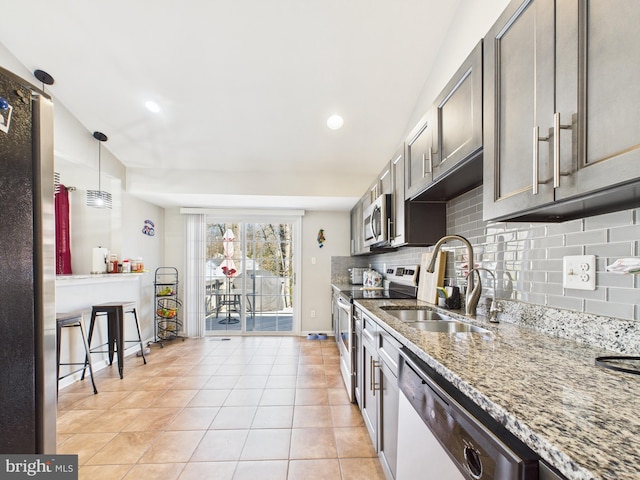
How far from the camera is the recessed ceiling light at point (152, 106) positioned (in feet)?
9.58

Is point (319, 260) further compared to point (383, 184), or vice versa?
point (319, 260)

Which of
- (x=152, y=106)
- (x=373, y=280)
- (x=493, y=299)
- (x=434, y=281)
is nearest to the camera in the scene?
(x=493, y=299)

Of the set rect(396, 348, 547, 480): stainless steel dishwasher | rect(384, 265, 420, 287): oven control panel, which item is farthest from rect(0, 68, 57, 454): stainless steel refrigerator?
rect(384, 265, 420, 287): oven control panel

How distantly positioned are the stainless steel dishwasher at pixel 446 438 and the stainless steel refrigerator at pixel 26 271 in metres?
1.09

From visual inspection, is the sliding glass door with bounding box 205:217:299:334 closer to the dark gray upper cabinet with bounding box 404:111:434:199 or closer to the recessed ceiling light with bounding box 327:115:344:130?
the recessed ceiling light with bounding box 327:115:344:130

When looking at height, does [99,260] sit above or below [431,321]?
above

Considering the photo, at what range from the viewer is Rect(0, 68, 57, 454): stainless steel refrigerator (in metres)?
0.76

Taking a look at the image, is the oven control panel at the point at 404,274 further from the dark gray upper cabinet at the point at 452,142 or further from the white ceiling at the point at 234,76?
the white ceiling at the point at 234,76

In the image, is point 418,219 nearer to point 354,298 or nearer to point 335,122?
point 354,298

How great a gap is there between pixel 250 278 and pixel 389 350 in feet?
12.3

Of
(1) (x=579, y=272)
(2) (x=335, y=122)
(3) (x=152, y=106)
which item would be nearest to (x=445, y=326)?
(1) (x=579, y=272)

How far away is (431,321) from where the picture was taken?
1.75 meters

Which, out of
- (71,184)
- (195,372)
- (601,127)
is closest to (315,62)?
(601,127)

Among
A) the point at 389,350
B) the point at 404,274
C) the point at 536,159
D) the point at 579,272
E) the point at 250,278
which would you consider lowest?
the point at 250,278
